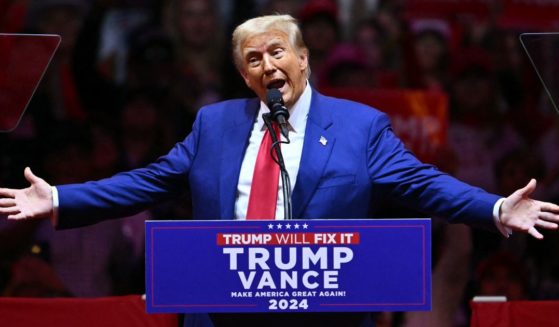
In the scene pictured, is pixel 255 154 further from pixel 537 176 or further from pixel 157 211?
pixel 537 176

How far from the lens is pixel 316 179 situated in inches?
167

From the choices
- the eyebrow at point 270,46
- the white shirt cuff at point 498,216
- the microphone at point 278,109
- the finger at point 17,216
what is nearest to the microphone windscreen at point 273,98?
the microphone at point 278,109

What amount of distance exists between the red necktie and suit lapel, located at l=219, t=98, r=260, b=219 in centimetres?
7

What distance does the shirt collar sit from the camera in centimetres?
439

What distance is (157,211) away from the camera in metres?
6.57

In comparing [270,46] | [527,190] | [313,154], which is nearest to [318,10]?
[270,46]

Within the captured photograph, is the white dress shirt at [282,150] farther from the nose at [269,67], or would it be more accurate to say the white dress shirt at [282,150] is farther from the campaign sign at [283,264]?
the campaign sign at [283,264]

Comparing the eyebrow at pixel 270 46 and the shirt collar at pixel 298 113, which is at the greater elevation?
the eyebrow at pixel 270 46

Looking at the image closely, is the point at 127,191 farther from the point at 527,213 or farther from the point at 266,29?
the point at 527,213

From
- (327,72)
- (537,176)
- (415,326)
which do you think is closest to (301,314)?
(415,326)

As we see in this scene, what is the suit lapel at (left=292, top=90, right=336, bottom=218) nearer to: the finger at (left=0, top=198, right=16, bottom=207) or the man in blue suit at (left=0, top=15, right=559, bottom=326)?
the man in blue suit at (left=0, top=15, right=559, bottom=326)

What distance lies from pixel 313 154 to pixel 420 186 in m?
0.34

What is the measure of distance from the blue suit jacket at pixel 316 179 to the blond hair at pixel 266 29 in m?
0.17

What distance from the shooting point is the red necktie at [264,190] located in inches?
164
